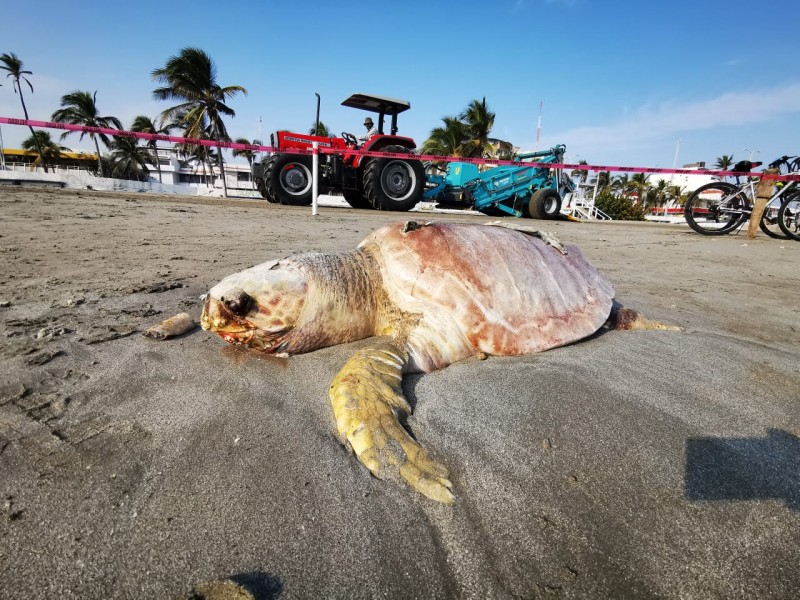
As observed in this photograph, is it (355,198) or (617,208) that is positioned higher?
(617,208)

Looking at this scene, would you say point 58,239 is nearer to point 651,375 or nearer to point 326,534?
point 326,534

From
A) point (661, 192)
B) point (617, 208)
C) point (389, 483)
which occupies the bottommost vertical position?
point (389, 483)

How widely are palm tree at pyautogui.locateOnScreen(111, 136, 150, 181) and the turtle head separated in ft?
139

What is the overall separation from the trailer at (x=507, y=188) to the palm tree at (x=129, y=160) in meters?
35.9

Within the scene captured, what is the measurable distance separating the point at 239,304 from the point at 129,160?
45.0 meters

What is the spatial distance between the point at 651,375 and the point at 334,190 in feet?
29.2

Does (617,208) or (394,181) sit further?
(617,208)

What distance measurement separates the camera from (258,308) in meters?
1.69

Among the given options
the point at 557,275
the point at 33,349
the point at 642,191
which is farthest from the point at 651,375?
the point at 642,191

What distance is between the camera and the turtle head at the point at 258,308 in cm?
166

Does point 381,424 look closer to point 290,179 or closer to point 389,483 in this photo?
point 389,483

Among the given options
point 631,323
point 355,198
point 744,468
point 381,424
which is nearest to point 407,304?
point 381,424

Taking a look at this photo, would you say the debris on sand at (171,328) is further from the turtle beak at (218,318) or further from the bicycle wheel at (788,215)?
the bicycle wheel at (788,215)

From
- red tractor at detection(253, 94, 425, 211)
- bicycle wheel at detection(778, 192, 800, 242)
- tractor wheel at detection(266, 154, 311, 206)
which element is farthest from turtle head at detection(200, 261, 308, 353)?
bicycle wheel at detection(778, 192, 800, 242)
